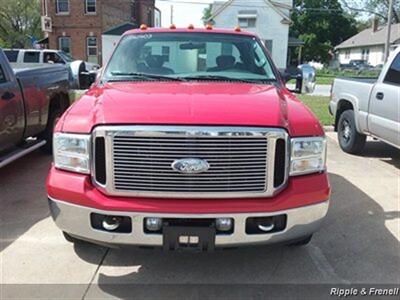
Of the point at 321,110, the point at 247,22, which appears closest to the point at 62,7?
the point at 247,22

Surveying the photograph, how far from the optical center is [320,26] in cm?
6075

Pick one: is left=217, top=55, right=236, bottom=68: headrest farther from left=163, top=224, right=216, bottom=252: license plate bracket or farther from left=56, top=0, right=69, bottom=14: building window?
left=56, top=0, right=69, bottom=14: building window

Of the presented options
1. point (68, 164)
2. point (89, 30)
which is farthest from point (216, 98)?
point (89, 30)

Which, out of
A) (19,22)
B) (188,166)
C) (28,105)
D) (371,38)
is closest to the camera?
(188,166)

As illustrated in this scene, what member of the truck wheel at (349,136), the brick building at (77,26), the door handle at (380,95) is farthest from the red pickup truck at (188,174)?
the brick building at (77,26)

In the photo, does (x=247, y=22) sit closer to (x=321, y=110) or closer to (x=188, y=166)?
(x=321, y=110)

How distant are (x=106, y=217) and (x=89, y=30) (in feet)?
99.9

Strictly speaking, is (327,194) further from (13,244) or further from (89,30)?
(89,30)

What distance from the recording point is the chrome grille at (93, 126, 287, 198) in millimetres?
2887

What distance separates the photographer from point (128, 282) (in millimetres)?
3395

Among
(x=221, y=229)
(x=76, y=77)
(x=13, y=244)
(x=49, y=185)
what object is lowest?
(x=13, y=244)

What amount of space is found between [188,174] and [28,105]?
3.92m

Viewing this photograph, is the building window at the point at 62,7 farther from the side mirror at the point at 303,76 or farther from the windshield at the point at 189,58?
the side mirror at the point at 303,76

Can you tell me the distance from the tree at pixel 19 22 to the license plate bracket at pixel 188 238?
45260 millimetres
